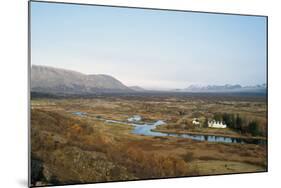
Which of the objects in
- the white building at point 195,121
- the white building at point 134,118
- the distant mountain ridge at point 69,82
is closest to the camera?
the distant mountain ridge at point 69,82

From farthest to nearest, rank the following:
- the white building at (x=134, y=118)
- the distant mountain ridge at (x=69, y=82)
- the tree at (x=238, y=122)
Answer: the tree at (x=238, y=122) < the white building at (x=134, y=118) < the distant mountain ridge at (x=69, y=82)

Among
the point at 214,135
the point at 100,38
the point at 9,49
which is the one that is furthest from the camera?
the point at 214,135

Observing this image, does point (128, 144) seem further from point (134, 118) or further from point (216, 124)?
point (216, 124)

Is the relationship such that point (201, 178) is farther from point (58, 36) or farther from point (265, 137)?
point (58, 36)

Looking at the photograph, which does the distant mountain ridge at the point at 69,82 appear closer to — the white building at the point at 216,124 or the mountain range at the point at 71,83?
the mountain range at the point at 71,83

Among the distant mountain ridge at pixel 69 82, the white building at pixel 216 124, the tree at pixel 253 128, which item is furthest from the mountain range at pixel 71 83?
the tree at pixel 253 128

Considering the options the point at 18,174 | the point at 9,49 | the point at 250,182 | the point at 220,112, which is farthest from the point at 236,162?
the point at 9,49

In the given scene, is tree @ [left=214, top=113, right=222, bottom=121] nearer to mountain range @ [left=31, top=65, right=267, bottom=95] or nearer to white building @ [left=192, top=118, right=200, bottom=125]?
white building @ [left=192, top=118, right=200, bottom=125]

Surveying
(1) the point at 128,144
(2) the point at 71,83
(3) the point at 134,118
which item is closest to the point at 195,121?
(3) the point at 134,118
